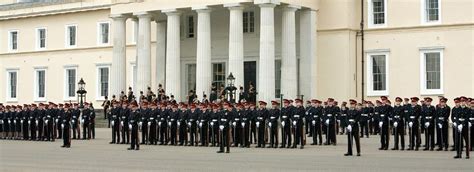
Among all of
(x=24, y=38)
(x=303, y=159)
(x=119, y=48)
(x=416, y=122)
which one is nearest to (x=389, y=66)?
(x=119, y=48)

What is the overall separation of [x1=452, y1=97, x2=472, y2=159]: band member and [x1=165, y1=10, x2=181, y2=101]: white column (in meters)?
24.6

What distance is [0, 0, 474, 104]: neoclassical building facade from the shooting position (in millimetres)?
47500

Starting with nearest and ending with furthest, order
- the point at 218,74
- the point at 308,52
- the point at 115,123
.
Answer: the point at 115,123, the point at 308,52, the point at 218,74

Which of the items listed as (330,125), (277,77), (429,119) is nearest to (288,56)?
(277,77)

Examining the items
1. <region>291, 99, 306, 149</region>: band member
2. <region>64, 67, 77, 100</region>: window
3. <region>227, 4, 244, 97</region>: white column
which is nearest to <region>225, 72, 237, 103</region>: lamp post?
<region>227, 4, 244, 97</region>: white column

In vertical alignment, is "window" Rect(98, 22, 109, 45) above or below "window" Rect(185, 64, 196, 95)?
above

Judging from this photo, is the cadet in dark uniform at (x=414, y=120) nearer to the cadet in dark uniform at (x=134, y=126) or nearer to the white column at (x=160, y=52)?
the cadet in dark uniform at (x=134, y=126)

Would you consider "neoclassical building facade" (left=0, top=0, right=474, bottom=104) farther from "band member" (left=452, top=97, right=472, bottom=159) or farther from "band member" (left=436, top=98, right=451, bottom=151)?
"band member" (left=452, top=97, right=472, bottom=159)

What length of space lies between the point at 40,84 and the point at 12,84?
3344 mm

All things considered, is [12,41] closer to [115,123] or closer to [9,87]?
[9,87]

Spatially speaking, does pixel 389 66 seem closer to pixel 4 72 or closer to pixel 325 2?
pixel 325 2

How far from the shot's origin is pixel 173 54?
165ft

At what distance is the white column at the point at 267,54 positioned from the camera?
4678 centimetres

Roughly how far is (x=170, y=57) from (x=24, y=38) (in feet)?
67.9
